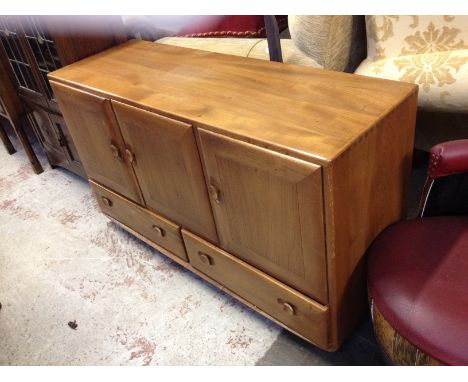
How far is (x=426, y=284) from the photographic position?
0.75 meters

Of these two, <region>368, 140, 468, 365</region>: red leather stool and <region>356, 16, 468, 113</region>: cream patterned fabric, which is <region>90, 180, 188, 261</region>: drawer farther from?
<region>356, 16, 468, 113</region>: cream patterned fabric

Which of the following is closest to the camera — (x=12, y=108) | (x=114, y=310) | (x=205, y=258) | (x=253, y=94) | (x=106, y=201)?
(x=253, y=94)

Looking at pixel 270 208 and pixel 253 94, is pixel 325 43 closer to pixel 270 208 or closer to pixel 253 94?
pixel 253 94

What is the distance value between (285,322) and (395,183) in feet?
1.30

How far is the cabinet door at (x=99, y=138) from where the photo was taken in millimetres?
1080

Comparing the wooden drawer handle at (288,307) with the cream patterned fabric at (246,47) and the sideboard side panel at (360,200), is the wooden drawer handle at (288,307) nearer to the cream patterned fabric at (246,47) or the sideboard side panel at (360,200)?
the sideboard side panel at (360,200)

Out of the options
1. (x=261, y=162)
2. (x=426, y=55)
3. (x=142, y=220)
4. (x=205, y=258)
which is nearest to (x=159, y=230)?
(x=142, y=220)

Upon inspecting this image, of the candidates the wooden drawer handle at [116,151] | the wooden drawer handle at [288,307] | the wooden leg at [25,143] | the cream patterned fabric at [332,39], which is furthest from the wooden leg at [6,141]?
the wooden drawer handle at [288,307]

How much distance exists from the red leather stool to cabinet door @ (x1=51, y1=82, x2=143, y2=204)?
2.19 ft

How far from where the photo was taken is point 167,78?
103cm

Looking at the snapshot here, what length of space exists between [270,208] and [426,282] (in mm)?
299

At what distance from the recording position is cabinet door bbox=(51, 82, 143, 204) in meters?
1.08

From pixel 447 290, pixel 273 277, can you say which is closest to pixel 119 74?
pixel 273 277

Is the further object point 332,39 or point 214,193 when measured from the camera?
point 332,39
